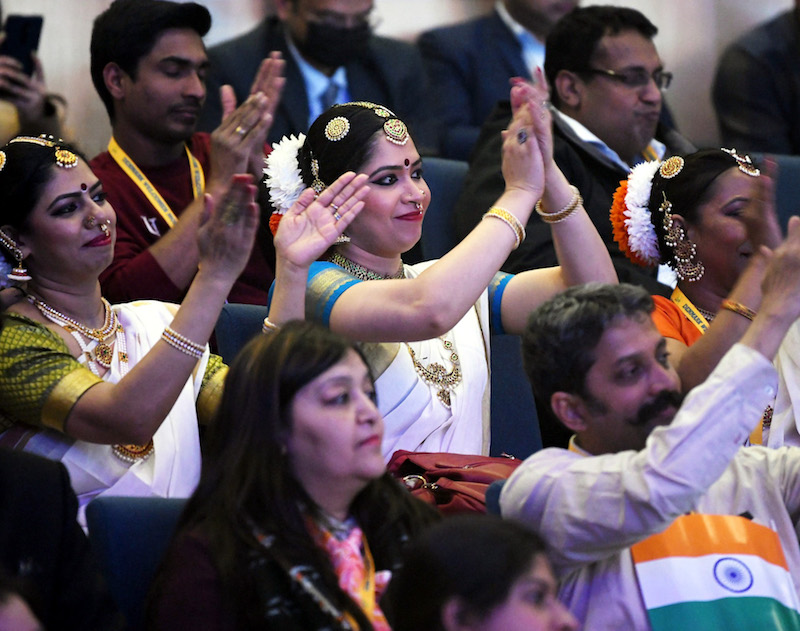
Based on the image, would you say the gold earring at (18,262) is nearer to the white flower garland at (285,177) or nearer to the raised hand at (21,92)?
the white flower garland at (285,177)

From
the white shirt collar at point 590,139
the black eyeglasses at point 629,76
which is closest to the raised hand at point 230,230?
the white shirt collar at point 590,139

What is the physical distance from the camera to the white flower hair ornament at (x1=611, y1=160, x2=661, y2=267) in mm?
3262

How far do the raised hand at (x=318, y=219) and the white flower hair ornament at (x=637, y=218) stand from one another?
763mm

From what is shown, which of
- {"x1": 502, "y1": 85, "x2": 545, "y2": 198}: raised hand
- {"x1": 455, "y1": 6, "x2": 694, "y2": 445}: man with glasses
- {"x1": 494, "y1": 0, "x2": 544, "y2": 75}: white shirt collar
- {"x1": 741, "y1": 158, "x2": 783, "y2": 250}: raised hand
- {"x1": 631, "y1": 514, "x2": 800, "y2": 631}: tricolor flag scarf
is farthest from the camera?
{"x1": 494, "y1": 0, "x2": 544, "y2": 75}: white shirt collar

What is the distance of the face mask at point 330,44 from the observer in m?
4.91

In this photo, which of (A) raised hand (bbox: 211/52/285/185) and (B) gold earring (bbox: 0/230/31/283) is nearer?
(B) gold earring (bbox: 0/230/31/283)

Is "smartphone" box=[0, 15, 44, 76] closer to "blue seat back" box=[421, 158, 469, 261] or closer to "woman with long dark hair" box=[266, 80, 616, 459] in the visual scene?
"blue seat back" box=[421, 158, 469, 261]

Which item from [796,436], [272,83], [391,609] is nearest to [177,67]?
[272,83]

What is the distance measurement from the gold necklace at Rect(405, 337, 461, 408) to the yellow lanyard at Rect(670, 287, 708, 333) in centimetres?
55

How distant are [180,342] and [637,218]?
1240mm

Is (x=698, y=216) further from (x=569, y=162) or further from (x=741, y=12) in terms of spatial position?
(x=741, y=12)

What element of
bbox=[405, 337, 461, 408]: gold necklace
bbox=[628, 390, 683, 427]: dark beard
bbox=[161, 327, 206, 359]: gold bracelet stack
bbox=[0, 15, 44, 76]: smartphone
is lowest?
bbox=[405, 337, 461, 408]: gold necklace

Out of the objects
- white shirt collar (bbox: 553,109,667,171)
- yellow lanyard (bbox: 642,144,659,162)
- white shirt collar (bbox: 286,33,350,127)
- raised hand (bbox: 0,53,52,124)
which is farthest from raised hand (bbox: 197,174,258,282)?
white shirt collar (bbox: 286,33,350,127)

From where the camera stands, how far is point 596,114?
4332mm
